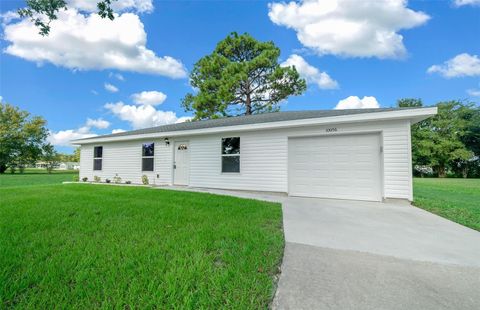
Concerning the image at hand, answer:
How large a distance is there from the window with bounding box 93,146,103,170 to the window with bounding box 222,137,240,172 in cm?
802

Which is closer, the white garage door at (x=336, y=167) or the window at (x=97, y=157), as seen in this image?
the white garage door at (x=336, y=167)

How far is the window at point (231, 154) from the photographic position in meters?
8.63

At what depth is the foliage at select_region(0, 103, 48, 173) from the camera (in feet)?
93.4

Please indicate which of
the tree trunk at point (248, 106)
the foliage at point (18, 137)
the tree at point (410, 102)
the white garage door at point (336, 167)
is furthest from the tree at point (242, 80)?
the foliage at point (18, 137)

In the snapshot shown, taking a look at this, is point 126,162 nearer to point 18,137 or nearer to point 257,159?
point 257,159

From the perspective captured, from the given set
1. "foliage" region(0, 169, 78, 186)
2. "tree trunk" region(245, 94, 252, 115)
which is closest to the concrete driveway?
"foliage" region(0, 169, 78, 186)

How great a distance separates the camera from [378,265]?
2.44 meters

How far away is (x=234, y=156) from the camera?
28.5 feet

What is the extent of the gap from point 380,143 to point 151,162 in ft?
30.6

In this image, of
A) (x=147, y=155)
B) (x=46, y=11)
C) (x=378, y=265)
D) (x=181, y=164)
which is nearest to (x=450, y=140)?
(x=181, y=164)

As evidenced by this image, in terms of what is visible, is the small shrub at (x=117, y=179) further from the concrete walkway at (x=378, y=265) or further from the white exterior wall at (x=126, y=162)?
the concrete walkway at (x=378, y=265)

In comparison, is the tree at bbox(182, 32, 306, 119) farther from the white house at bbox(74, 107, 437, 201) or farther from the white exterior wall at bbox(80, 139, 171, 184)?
the white house at bbox(74, 107, 437, 201)

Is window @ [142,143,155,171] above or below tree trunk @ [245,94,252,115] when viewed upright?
below

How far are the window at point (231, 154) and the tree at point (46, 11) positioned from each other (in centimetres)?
523
